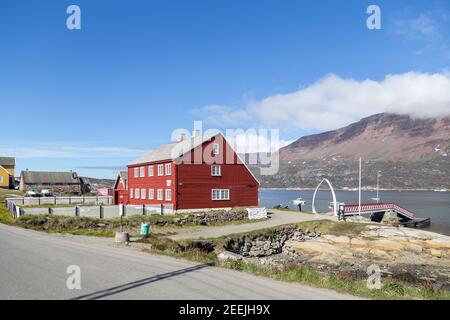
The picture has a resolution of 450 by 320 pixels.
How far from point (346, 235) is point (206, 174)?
15691 millimetres

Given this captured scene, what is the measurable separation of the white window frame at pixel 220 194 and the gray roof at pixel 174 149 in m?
5.43

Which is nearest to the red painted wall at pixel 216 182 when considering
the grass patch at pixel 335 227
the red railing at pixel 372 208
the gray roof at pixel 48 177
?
the grass patch at pixel 335 227

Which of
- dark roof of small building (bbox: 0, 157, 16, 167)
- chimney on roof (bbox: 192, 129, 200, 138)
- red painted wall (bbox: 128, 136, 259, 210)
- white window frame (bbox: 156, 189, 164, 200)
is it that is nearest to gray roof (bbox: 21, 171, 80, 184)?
dark roof of small building (bbox: 0, 157, 16, 167)

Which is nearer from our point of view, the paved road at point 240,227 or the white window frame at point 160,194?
the paved road at point 240,227

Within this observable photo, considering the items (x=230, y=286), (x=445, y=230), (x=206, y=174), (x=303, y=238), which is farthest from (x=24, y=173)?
(x=230, y=286)

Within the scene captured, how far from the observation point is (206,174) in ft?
139

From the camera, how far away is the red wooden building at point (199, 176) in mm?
41094

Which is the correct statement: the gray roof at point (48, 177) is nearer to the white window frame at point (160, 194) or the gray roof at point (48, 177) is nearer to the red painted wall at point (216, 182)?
the white window frame at point (160, 194)

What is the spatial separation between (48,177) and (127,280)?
86787mm

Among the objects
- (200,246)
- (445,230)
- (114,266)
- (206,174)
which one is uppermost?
(206,174)

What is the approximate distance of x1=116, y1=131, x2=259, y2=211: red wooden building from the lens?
135 feet

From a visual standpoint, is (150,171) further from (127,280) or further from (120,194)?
(127,280)

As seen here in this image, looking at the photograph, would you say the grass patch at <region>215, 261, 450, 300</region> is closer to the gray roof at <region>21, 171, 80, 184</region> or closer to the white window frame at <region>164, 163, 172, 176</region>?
the white window frame at <region>164, 163, 172, 176</region>
